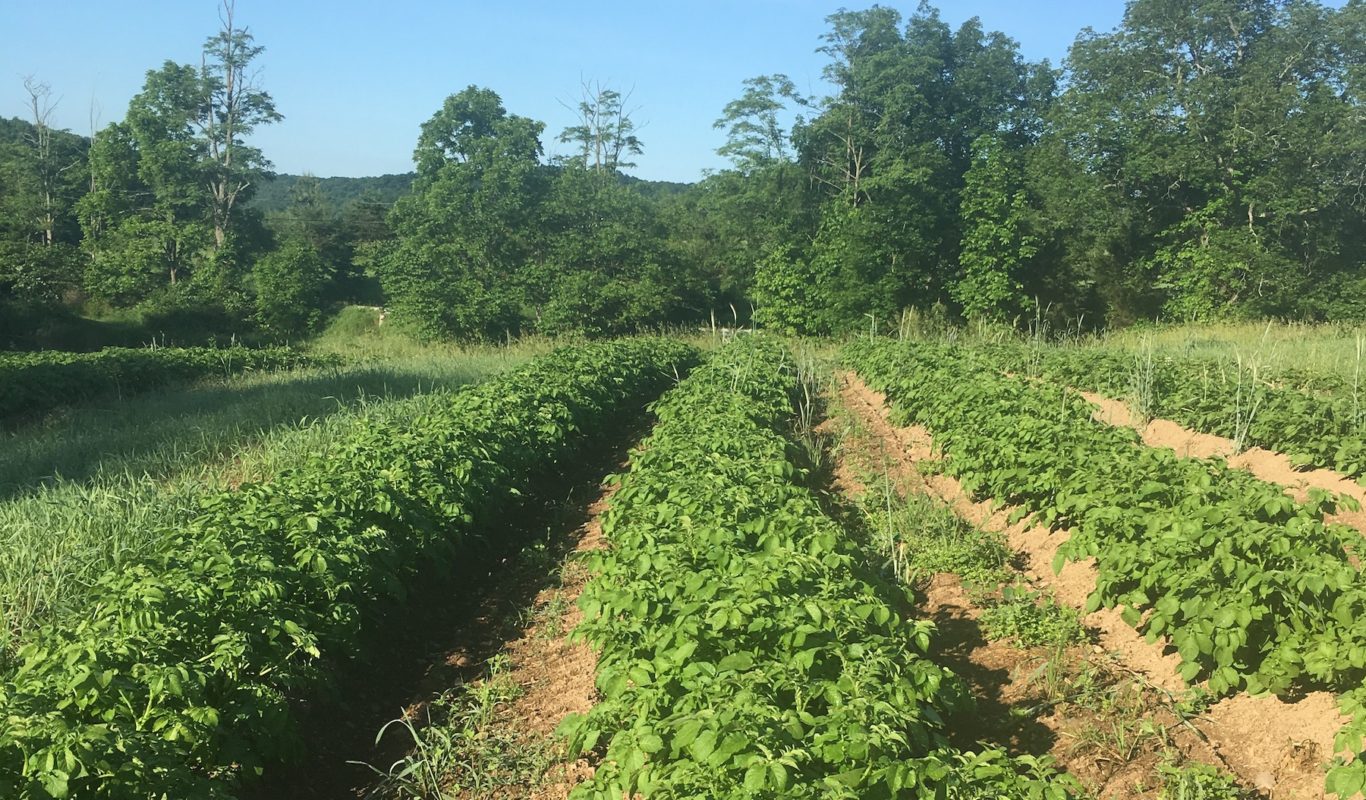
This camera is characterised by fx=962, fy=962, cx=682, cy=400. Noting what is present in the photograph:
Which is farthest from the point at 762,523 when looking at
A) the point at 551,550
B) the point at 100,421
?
the point at 100,421

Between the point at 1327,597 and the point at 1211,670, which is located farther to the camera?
the point at 1211,670

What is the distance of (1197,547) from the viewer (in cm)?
523

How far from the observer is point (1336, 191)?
96.2ft

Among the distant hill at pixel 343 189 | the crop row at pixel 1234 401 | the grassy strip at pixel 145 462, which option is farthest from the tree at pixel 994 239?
the distant hill at pixel 343 189

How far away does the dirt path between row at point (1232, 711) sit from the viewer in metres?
4.38

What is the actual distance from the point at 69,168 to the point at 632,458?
51214 mm

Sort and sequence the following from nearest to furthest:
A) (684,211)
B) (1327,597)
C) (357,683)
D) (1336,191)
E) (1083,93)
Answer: (1327,597)
(357,683)
(1336,191)
(1083,93)
(684,211)

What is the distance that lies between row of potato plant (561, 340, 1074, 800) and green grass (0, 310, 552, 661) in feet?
10.7

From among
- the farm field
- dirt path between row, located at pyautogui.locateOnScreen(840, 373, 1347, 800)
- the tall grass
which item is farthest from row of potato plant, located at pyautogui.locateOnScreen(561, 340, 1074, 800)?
the tall grass

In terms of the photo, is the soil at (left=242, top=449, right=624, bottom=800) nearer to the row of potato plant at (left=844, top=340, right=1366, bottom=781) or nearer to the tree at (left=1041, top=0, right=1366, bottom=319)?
the row of potato plant at (left=844, top=340, right=1366, bottom=781)

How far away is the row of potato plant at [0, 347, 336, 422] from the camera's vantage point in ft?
54.0

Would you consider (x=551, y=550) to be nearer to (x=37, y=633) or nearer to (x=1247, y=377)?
(x=37, y=633)

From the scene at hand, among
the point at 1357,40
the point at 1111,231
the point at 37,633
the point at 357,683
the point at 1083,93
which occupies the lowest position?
the point at 357,683

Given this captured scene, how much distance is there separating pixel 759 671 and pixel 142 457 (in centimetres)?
874
